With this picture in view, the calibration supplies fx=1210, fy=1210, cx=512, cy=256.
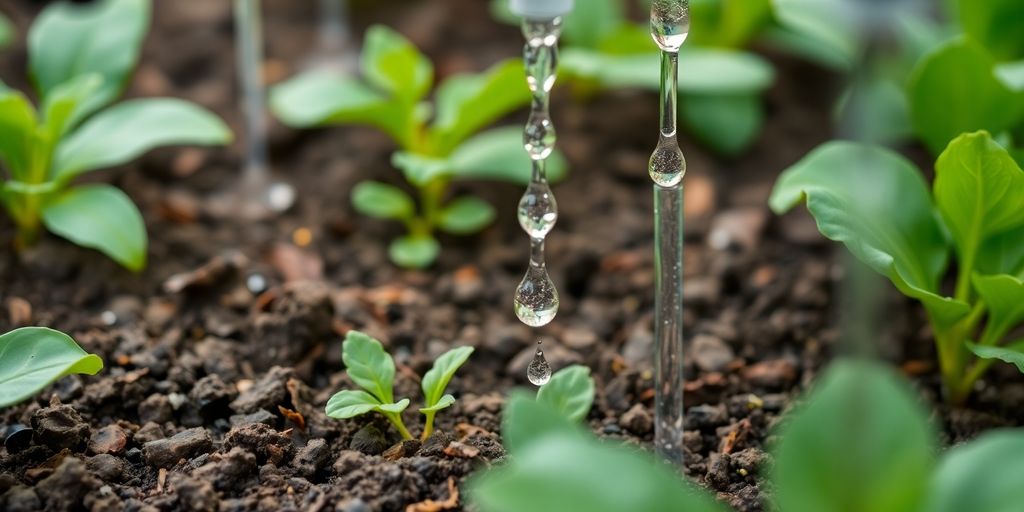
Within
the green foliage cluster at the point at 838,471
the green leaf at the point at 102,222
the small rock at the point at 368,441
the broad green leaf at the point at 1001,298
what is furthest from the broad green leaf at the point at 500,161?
the green foliage cluster at the point at 838,471

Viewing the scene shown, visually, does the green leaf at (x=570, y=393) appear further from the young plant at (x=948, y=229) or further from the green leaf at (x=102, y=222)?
the green leaf at (x=102, y=222)

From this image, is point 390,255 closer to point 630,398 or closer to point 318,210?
point 318,210

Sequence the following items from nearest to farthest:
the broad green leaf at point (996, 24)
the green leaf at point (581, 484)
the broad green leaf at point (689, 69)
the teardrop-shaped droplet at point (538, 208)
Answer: the green leaf at point (581, 484) < the teardrop-shaped droplet at point (538, 208) < the broad green leaf at point (996, 24) < the broad green leaf at point (689, 69)

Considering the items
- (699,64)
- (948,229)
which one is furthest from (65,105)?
(948,229)

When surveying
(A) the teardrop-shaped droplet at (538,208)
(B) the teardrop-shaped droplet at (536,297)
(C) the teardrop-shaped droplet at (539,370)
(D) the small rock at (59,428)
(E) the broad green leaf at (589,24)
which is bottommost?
(D) the small rock at (59,428)

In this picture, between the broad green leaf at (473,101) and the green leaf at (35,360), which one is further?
the broad green leaf at (473,101)

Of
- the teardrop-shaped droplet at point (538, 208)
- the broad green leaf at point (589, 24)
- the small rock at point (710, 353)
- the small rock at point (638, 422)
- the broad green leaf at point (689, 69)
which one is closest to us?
the teardrop-shaped droplet at point (538, 208)
